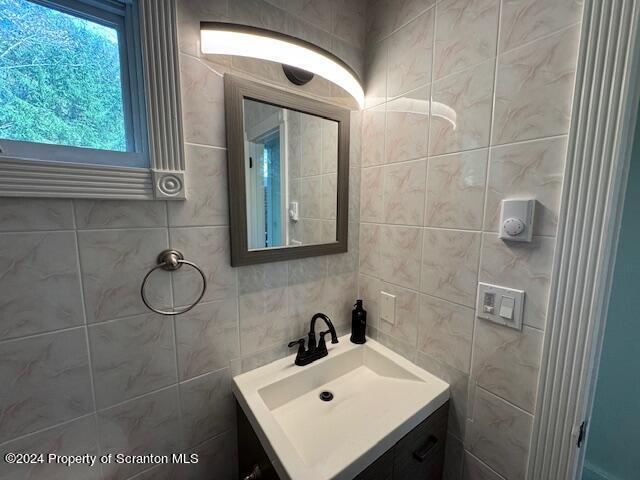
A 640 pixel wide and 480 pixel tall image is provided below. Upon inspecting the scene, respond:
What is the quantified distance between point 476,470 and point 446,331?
1.56 ft

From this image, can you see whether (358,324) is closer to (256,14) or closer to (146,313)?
(146,313)

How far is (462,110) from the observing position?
828mm

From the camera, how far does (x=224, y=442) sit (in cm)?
97

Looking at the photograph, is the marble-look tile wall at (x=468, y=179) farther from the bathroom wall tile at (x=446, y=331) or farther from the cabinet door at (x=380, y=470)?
the cabinet door at (x=380, y=470)

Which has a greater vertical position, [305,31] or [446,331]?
[305,31]

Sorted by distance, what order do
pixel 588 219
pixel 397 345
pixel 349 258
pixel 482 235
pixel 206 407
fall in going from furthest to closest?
pixel 349 258, pixel 397 345, pixel 206 407, pixel 482 235, pixel 588 219

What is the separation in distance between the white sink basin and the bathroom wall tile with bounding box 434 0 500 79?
1.11 m

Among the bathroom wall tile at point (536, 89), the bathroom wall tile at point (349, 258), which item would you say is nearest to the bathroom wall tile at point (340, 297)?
the bathroom wall tile at point (349, 258)

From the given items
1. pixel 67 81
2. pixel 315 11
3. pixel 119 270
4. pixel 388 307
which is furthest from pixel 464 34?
pixel 119 270

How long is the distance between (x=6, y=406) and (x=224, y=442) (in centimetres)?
63

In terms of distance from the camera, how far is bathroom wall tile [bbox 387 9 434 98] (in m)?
0.91

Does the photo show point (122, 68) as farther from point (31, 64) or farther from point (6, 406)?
point (6, 406)

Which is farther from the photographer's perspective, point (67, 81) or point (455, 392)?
point (455, 392)

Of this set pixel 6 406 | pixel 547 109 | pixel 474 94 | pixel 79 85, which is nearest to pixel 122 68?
pixel 79 85
